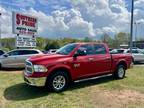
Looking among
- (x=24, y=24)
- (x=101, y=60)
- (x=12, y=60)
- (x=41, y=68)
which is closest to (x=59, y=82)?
(x=41, y=68)

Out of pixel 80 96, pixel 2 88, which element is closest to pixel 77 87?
pixel 80 96

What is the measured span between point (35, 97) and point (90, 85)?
2.78 meters

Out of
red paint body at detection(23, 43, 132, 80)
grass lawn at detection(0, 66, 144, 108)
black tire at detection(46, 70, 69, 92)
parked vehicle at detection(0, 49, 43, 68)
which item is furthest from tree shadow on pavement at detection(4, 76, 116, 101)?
parked vehicle at detection(0, 49, 43, 68)

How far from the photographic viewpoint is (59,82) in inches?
350

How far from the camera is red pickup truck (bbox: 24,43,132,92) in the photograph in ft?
27.9

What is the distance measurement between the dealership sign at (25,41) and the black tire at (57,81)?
36.9ft

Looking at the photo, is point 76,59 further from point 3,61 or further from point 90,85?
point 3,61

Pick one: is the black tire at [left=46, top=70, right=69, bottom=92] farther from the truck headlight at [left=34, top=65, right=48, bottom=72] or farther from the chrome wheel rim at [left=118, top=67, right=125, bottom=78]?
the chrome wheel rim at [left=118, top=67, right=125, bottom=78]

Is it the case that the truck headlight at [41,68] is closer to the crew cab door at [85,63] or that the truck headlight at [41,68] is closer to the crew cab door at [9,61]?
the crew cab door at [85,63]

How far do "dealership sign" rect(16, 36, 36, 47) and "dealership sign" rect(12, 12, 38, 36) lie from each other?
0.43 meters

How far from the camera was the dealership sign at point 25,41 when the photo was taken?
1955 centimetres

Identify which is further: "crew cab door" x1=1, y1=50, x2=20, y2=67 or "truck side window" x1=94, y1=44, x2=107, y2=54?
"crew cab door" x1=1, y1=50, x2=20, y2=67

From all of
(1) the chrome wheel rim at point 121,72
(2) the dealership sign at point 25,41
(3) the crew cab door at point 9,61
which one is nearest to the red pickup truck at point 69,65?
(1) the chrome wheel rim at point 121,72

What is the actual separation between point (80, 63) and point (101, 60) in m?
1.34
